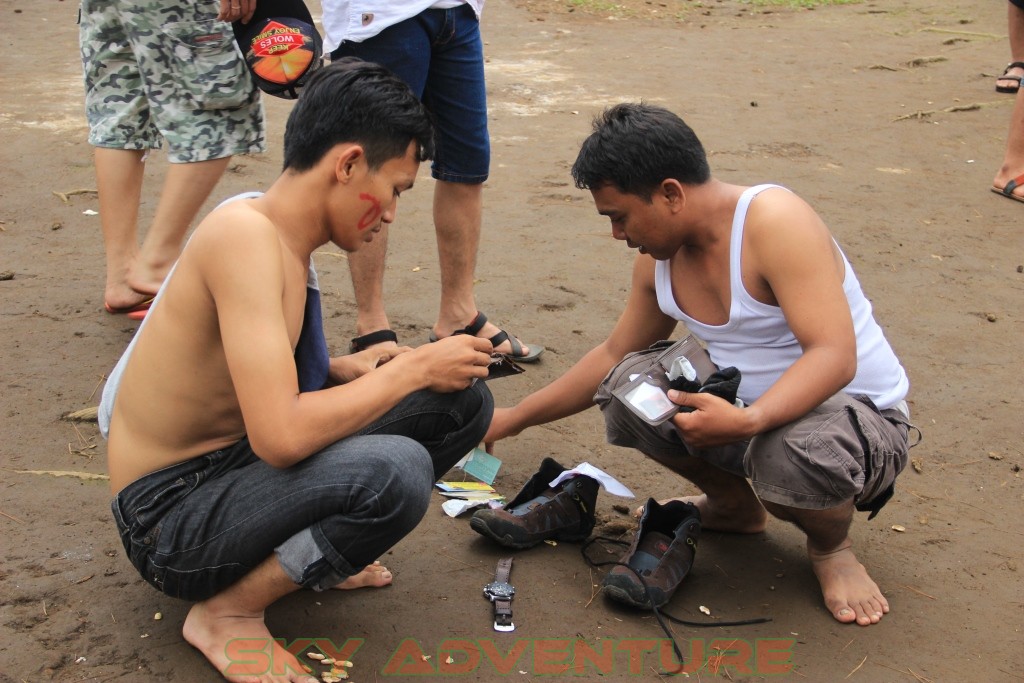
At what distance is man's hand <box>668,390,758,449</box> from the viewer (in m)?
2.39

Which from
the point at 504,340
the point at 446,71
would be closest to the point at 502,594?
the point at 504,340

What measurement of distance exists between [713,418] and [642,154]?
646 mm

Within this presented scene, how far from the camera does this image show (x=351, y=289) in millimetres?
4344

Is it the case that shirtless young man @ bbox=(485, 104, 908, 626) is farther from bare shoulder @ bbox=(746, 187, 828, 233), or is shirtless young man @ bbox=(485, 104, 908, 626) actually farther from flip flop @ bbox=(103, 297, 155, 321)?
flip flop @ bbox=(103, 297, 155, 321)

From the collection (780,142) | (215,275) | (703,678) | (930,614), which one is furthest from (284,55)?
(780,142)

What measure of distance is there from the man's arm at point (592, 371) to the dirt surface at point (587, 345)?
31cm

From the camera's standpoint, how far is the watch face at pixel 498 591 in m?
2.54

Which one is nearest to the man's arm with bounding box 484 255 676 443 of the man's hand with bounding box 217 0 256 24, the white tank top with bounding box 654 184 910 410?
the white tank top with bounding box 654 184 910 410

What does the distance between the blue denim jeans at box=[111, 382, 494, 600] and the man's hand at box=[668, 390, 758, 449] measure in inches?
23.2

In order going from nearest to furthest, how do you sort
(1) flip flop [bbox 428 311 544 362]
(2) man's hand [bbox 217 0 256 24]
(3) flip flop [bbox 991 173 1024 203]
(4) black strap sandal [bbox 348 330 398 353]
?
(4) black strap sandal [bbox 348 330 398 353]
(2) man's hand [bbox 217 0 256 24]
(1) flip flop [bbox 428 311 544 362]
(3) flip flop [bbox 991 173 1024 203]

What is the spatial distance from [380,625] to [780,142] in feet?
15.6

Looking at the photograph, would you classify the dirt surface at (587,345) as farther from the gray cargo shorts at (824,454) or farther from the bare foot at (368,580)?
the gray cargo shorts at (824,454)

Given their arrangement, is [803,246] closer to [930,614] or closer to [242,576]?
[930,614]

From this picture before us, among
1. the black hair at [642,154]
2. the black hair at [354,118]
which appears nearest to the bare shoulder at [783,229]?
the black hair at [642,154]
